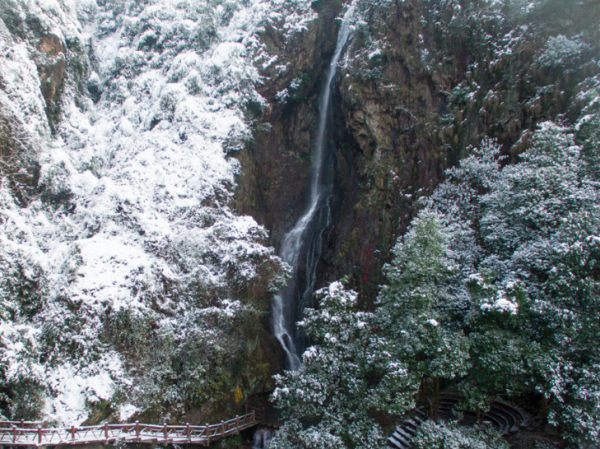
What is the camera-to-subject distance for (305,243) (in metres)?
21.4

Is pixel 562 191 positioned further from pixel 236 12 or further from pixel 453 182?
pixel 236 12

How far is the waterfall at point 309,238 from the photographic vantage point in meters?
20.1

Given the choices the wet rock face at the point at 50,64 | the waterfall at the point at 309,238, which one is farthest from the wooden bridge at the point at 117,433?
the wet rock face at the point at 50,64

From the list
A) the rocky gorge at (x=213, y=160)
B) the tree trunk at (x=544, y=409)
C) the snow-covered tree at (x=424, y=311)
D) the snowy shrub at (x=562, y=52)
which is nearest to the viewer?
the snow-covered tree at (x=424, y=311)

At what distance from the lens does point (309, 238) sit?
2145 cm

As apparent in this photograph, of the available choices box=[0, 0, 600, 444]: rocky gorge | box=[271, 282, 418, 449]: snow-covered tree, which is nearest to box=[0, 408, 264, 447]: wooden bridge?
box=[0, 0, 600, 444]: rocky gorge

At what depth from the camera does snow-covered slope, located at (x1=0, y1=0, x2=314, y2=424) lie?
1305 cm

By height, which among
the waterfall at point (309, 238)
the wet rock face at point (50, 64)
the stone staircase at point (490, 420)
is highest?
the wet rock face at point (50, 64)

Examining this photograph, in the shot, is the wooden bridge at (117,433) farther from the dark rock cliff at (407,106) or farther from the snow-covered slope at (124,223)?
the dark rock cliff at (407,106)

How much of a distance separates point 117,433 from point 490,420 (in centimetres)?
1265

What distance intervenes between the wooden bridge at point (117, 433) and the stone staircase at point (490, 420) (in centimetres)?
610

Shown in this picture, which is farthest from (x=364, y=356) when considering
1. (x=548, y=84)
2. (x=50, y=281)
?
(x=548, y=84)

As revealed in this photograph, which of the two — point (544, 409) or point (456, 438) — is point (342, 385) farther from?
point (544, 409)

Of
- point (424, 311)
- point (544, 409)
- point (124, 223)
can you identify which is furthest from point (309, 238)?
point (544, 409)
